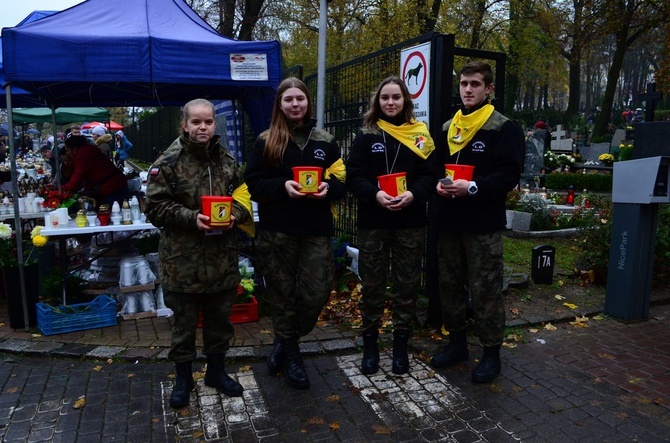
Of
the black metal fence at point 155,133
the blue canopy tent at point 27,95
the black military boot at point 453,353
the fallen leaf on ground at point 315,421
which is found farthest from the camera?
the black metal fence at point 155,133

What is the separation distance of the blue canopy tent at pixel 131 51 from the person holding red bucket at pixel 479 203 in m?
2.41

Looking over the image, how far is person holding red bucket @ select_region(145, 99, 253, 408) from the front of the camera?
3.33 meters

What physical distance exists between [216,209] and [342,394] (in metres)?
1.57

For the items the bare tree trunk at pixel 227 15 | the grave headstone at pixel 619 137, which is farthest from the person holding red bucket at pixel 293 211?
the grave headstone at pixel 619 137

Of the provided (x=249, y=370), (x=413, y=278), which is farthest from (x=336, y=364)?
(x=413, y=278)

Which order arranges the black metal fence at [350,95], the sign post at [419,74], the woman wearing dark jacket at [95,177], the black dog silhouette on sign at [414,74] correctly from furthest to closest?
the woman wearing dark jacket at [95,177] → the black metal fence at [350,95] → the black dog silhouette on sign at [414,74] → the sign post at [419,74]

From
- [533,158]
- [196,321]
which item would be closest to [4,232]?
[196,321]

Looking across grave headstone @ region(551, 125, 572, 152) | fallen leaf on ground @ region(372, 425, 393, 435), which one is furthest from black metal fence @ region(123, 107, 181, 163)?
grave headstone @ region(551, 125, 572, 152)

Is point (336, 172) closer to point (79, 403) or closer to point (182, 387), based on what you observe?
point (182, 387)

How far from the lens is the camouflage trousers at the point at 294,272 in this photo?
3678 millimetres

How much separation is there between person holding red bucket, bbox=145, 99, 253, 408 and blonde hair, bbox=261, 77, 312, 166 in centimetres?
27

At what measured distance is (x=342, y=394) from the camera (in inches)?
144

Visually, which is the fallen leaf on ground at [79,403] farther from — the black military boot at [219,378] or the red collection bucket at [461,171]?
the red collection bucket at [461,171]

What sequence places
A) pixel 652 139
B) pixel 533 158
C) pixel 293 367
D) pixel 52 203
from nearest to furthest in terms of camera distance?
pixel 293 367 < pixel 652 139 < pixel 52 203 < pixel 533 158
